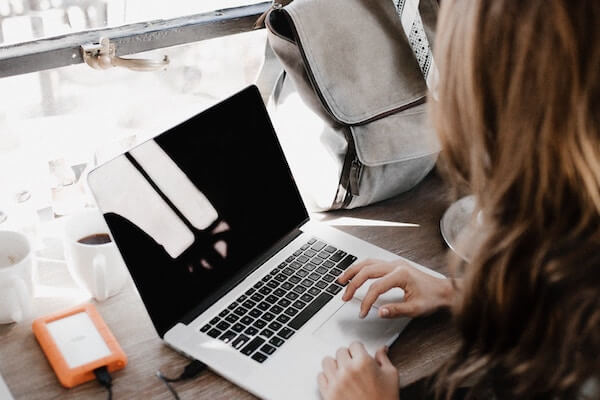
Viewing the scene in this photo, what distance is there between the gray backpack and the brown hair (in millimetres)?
368

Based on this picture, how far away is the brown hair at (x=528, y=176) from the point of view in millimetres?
596

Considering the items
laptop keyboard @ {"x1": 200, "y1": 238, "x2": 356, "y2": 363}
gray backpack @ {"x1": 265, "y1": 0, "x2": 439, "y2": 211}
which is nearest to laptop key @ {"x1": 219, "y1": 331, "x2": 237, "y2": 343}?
laptop keyboard @ {"x1": 200, "y1": 238, "x2": 356, "y2": 363}

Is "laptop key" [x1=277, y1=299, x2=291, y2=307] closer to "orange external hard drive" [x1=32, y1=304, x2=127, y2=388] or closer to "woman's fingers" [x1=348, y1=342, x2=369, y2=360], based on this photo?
"woman's fingers" [x1=348, y1=342, x2=369, y2=360]

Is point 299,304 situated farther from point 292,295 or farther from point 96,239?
point 96,239

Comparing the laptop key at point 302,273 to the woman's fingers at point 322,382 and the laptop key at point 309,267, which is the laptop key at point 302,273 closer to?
the laptop key at point 309,267

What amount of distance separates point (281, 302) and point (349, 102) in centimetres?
35

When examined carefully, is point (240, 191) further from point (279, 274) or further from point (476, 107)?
point (476, 107)

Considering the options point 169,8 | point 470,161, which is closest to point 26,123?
point 169,8

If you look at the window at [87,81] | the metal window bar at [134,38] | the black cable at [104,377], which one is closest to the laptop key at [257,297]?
the black cable at [104,377]

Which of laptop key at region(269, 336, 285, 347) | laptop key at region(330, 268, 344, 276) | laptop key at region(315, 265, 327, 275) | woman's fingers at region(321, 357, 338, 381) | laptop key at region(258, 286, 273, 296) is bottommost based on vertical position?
woman's fingers at region(321, 357, 338, 381)

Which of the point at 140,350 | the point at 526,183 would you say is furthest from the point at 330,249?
the point at 526,183

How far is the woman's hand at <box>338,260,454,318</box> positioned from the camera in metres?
0.89

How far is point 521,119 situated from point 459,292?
0.23 metres

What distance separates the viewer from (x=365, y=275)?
3.05ft
